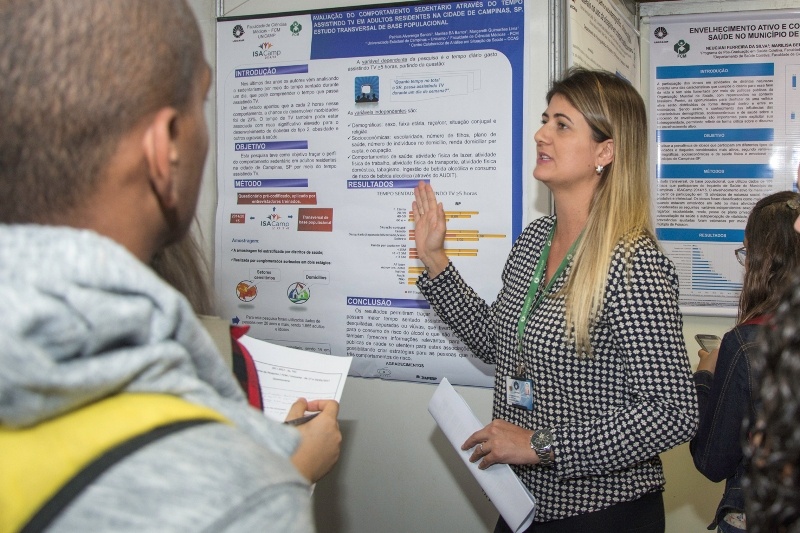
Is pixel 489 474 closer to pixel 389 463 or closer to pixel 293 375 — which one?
pixel 293 375

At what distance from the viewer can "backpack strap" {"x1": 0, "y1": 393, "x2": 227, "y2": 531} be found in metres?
0.49

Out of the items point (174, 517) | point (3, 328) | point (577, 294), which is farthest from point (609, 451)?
point (3, 328)

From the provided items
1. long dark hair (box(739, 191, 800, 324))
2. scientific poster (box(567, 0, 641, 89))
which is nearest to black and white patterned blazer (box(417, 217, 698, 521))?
long dark hair (box(739, 191, 800, 324))

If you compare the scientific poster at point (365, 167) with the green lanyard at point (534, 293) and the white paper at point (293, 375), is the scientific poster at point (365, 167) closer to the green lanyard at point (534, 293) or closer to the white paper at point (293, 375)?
the green lanyard at point (534, 293)

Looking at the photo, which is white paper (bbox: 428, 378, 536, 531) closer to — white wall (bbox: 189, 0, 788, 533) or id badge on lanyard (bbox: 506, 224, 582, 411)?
id badge on lanyard (bbox: 506, 224, 582, 411)

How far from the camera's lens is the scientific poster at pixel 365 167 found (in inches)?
86.8

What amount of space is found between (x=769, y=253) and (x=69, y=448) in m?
1.87

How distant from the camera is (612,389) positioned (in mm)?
1609

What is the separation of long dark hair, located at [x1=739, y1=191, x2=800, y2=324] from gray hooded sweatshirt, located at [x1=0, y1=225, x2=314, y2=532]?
1671mm

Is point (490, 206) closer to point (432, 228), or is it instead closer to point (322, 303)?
point (432, 228)

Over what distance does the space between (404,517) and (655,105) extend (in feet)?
6.36

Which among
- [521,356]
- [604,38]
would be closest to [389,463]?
[521,356]

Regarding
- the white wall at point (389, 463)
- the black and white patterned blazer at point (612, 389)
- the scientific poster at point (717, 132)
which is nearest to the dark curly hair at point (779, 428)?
the black and white patterned blazer at point (612, 389)

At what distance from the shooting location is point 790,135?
2.73 m
